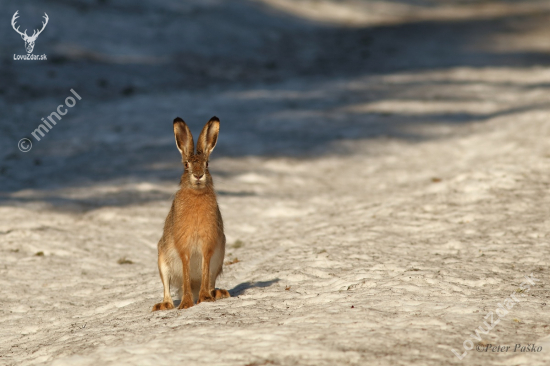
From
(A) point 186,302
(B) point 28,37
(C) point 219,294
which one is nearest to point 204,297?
(A) point 186,302

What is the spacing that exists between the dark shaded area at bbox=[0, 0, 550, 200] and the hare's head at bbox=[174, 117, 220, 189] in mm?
6340

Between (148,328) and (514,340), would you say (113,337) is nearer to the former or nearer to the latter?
(148,328)

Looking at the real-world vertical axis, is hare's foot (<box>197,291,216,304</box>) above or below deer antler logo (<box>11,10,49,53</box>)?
below

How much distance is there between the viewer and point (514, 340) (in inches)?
220

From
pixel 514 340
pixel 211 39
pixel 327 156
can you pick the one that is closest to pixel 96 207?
pixel 327 156

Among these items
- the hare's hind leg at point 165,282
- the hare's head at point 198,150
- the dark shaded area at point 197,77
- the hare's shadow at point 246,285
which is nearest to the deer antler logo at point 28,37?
the dark shaded area at point 197,77

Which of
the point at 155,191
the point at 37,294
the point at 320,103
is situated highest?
the point at 320,103

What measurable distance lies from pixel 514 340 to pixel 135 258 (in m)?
6.30

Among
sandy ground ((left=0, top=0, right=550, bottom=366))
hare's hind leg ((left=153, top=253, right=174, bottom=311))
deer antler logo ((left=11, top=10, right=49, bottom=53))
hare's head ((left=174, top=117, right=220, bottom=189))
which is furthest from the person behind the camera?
deer antler logo ((left=11, top=10, right=49, bottom=53))

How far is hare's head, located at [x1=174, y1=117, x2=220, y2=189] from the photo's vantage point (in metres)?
6.51

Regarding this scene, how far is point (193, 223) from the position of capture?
6.66 metres

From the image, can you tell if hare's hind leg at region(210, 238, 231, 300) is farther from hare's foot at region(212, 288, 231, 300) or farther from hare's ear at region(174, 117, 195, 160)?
hare's ear at region(174, 117, 195, 160)

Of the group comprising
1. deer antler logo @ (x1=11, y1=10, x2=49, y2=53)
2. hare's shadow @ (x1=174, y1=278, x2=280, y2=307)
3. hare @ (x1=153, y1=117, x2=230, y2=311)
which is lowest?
hare's shadow @ (x1=174, y1=278, x2=280, y2=307)

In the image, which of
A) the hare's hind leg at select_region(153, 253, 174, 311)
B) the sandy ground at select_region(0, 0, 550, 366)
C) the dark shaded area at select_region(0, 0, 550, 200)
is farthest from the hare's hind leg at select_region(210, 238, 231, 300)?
the dark shaded area at select_region(0, 0, 550, 200)
